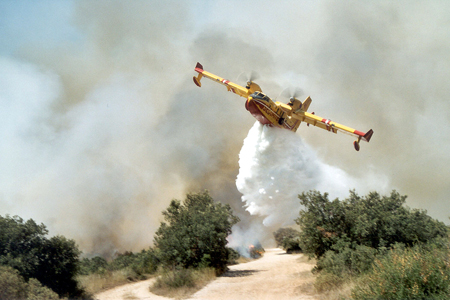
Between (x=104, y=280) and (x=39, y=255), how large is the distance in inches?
324

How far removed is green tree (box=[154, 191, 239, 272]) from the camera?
22.6 m

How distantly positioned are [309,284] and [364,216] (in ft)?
15.2

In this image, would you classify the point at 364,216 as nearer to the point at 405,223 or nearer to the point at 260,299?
the point at 405,223

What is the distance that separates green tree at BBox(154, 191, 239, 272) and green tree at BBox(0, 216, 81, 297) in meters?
6.44

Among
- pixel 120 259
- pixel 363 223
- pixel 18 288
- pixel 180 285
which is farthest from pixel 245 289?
pixel 120 259

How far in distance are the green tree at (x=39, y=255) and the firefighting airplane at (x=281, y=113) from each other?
16.6 metres

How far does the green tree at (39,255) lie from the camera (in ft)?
52.1

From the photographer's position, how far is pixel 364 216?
1692cm

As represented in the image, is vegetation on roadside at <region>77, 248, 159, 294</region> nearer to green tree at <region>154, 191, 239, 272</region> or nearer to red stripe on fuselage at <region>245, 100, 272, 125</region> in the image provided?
green tree at <region>154, 191, 239, 272</region>

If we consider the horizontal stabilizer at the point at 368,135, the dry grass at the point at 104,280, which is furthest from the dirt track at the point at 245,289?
the horizontal stabilizer at the point at 368,135

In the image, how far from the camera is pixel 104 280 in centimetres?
2389

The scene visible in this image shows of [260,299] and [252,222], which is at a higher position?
[252,222]

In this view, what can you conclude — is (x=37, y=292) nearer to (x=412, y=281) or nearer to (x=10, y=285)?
(x=10, y=285)

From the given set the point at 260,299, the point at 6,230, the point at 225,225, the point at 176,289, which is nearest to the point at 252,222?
the point at 225,225
